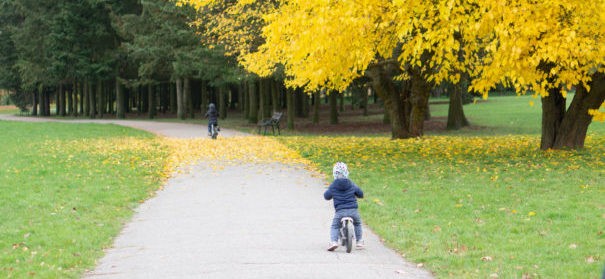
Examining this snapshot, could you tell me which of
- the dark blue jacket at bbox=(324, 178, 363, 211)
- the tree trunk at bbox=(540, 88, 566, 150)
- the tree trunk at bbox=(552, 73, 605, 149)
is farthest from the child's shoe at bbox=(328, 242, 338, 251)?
the tree trunk at bbox=(540, 88, 566, 150)

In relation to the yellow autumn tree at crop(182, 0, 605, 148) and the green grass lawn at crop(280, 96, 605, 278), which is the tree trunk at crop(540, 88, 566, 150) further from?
the yellow autumn tree at crop(182, 0, 605, 148)

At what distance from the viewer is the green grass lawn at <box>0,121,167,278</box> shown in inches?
322

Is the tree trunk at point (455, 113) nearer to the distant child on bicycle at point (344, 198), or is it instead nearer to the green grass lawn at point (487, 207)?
the green grass lawn at point (487, 207)

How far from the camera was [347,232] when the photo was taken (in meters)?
8.30

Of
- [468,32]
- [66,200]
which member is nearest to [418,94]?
[468,32]

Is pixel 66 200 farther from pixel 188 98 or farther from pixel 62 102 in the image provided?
pixel 62 102

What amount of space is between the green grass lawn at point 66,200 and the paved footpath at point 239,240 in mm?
351

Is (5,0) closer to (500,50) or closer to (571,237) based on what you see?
(500,50)

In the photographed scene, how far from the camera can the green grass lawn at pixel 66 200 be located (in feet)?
26.8

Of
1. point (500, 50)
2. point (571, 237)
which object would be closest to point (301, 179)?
point (500, 50)

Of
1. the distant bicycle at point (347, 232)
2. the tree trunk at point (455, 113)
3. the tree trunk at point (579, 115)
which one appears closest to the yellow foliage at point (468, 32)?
the tree trunk at point (579, 115)

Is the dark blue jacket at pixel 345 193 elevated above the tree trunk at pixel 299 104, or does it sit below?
below

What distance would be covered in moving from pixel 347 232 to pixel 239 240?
153cm

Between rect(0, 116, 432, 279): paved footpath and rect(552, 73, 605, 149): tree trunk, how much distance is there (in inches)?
355
